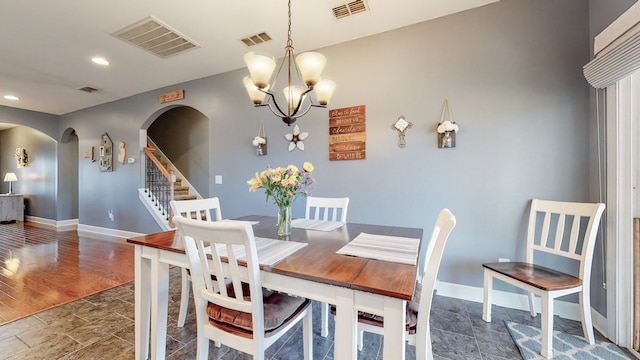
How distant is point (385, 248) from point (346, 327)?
1.60ft

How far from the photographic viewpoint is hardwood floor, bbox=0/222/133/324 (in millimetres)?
2363

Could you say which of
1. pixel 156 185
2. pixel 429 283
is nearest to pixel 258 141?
pixel 429 283

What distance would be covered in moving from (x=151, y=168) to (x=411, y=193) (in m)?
4.74

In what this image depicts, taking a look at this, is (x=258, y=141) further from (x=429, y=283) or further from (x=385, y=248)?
(x=429, y=283)

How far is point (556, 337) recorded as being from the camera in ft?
5.83

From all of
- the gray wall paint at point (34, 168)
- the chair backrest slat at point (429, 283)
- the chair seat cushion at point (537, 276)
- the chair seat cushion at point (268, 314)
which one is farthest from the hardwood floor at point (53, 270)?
the chair seat cushion at point (537, 276)

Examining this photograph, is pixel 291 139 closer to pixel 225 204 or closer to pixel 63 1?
pixel 225 204

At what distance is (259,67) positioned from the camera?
5.34 feet

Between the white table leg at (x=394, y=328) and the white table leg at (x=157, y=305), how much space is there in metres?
1.26

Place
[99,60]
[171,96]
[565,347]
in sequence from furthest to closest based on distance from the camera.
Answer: [171,96] → [99,60] → [565,347]

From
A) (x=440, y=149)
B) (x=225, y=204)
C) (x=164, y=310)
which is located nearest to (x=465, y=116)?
(x=440, y=149)

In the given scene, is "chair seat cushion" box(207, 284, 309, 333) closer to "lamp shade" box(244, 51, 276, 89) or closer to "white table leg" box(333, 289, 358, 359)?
"white table leg" box(333, 289, 358, 359)

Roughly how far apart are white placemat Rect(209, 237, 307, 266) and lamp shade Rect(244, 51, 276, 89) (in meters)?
1.02

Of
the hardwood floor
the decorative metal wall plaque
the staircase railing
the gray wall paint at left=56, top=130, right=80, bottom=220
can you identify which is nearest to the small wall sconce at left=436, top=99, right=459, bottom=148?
the hardwood floor
